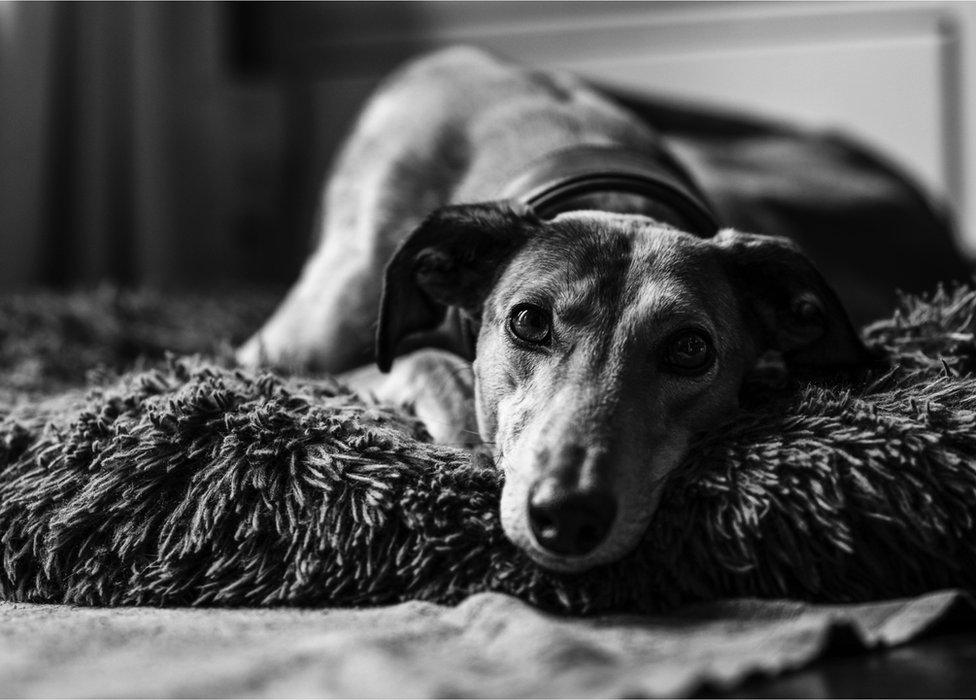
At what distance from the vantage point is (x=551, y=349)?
4.45 feet

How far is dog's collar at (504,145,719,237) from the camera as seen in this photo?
169 cm

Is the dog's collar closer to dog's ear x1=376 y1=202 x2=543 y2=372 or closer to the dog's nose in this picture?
dog's ear x1=376 y1=202 x2=543 y2=372

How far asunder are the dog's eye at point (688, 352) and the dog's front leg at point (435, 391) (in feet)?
0.97

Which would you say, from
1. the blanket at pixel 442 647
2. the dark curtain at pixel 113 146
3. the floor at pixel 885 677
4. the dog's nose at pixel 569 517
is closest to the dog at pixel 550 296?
the dog's nose at pixel 569 517

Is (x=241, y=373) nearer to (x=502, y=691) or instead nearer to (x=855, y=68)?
(x=502, y=691)

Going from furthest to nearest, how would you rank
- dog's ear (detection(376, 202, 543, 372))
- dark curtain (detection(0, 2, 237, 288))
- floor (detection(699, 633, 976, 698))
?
dark curtain (detection(0, 2, 237, 288)) → dog's ear (detection(376, 202, 543, 372)) → floor (detection(699, 633, 976, 698))

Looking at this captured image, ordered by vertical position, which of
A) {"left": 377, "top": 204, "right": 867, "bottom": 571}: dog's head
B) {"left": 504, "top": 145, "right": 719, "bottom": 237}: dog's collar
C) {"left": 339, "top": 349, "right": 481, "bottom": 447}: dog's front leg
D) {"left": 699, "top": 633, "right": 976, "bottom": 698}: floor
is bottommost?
{"left": 339, "top": 349, "right": 481, "bottom": 447}: dog's front leg

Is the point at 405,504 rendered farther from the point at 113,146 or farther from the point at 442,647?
the point at 113,146

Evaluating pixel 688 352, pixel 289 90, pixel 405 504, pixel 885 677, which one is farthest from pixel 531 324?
pixel 289 90

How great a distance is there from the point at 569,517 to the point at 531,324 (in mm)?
363

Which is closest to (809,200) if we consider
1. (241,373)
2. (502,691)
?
(241,373)

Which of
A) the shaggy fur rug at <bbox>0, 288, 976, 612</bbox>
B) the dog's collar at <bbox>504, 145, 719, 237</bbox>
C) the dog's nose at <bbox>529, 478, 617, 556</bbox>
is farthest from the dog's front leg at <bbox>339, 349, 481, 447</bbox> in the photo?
the dog's nose at <bbox>529, 478, 617, 556</bbox>

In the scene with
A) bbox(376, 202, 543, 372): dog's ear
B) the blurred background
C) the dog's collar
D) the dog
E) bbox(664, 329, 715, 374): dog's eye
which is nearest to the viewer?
the dog

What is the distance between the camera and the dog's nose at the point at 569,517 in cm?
109
